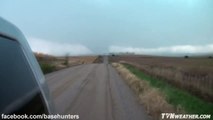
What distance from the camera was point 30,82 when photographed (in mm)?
3041

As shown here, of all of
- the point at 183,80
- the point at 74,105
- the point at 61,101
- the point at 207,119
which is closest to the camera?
the point at 207,119

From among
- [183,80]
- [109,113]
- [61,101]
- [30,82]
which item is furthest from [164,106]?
[183,80]

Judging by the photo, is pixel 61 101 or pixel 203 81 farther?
pixel 203 81

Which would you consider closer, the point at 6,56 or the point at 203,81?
the point at 6,56

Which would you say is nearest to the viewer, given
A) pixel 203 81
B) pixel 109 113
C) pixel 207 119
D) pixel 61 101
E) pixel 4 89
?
pixel 4 89

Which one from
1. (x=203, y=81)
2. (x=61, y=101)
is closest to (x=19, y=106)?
(x=61, y=101)

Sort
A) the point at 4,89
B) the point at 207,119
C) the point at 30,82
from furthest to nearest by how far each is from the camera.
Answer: the point at 207,119 → the point at 30,82 → the point at 4,89

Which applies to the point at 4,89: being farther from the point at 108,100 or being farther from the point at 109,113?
the point at 108,100

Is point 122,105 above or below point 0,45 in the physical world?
below

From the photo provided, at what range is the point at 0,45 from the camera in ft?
8.18

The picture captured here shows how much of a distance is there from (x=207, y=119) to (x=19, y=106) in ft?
32.0

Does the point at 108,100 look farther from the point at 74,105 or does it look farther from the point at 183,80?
the point at 183,80

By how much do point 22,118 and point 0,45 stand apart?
0.43m

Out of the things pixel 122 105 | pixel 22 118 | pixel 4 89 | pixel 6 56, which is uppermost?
pixel 6 56
